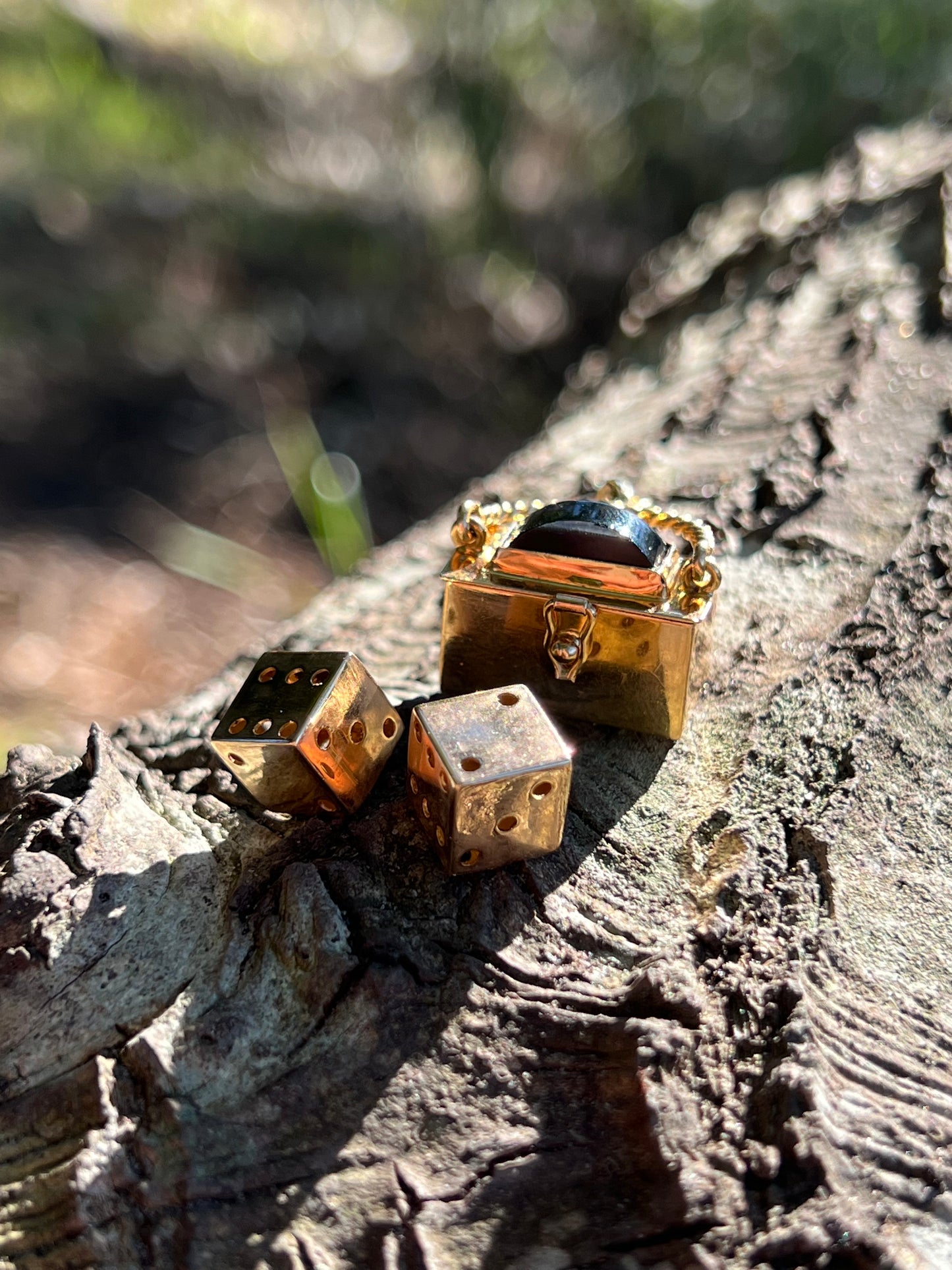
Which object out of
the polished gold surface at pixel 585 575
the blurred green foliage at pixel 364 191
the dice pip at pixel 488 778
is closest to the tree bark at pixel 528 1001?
the dice pip at pixel 488 778

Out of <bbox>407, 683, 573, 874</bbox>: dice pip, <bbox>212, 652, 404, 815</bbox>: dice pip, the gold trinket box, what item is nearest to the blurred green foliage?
the gold trinket box

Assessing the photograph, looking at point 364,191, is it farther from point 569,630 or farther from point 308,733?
point 308,733

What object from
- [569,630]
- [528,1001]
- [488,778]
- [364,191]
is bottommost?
[528,1001]

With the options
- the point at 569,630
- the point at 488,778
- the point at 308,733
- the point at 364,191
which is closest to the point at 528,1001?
the point at 488,778

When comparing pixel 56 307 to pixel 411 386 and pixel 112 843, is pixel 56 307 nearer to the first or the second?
pixel 411 386

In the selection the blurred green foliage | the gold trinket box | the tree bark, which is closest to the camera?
the tree bark

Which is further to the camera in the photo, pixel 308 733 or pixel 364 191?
pixel 364 191

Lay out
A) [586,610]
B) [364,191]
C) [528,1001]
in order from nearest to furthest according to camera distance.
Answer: [528,1001] → [586,610] → [364,191]

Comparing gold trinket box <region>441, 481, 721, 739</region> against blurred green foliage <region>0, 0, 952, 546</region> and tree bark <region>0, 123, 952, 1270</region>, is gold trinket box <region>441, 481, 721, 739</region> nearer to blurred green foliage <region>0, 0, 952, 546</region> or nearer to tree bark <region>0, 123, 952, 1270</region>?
tree bark <region>0, 123, 952, 1270</region>
